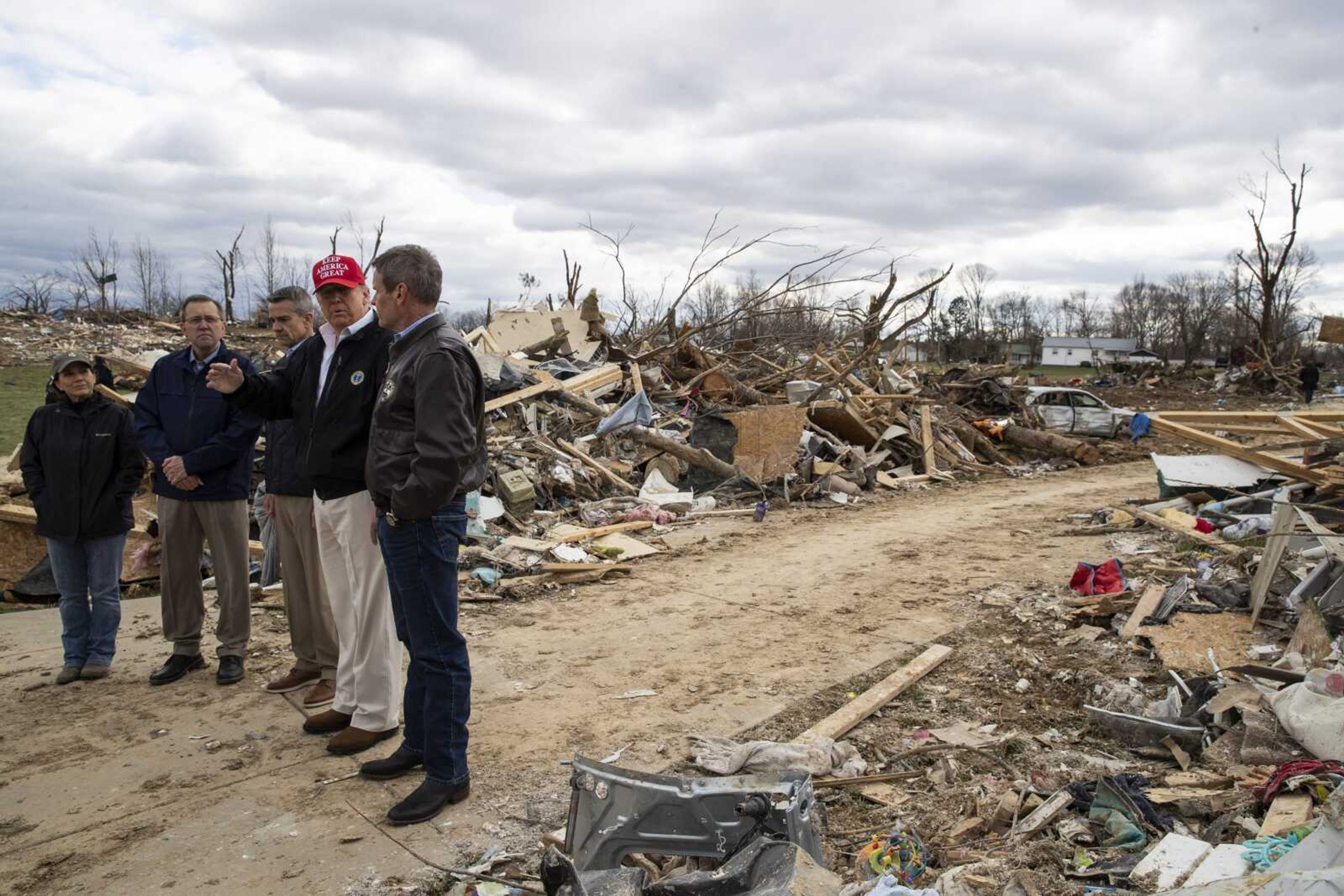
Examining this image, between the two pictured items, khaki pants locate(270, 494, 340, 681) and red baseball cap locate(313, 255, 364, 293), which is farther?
khaki pants locate(270, 494, 340, 681)

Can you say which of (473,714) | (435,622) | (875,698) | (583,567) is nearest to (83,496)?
(473,714)

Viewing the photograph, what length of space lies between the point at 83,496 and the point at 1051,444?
14.4 m

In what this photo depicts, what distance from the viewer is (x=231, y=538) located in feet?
15.0

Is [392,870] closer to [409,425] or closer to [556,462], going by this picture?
[409,425]

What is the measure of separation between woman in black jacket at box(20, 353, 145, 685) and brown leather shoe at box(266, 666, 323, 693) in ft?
3.45

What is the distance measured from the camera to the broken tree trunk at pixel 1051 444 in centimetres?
1476

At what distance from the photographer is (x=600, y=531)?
8531mm

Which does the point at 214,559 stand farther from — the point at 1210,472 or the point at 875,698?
the point at 1210,472

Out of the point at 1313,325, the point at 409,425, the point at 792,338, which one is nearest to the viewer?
the point at 409,425

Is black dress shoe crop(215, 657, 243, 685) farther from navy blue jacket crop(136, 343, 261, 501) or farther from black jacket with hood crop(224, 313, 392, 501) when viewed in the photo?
black jacket with hood crop(224, 313, 392, 501)

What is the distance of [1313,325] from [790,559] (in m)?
39.8

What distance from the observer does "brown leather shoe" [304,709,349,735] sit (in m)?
3.91

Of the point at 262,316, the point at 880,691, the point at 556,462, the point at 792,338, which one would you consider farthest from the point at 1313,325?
the point at 262,316

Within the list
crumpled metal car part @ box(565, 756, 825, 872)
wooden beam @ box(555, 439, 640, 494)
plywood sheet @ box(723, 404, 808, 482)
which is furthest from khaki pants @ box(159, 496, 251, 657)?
plywood sheet @ box(723, 404, 808, 482)
